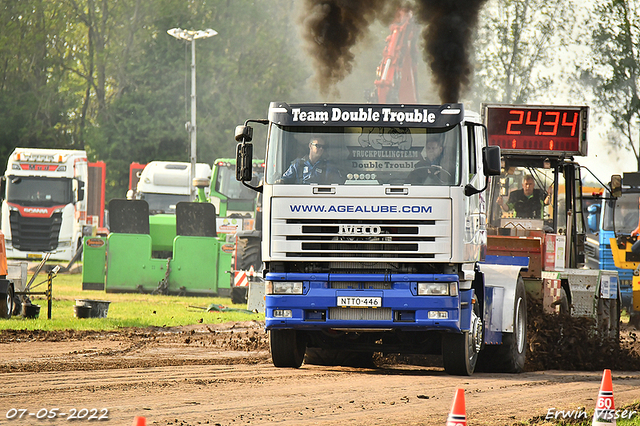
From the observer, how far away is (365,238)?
36.5ft

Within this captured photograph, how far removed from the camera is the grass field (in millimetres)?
17750

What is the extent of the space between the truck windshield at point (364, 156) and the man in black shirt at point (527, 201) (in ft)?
12.8

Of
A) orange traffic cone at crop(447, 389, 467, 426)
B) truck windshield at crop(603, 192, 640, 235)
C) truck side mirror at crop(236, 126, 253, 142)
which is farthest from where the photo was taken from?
truck windshield at crop(603, 192, 640, 235)

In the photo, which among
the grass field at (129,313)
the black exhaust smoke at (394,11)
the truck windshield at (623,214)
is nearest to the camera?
the black exhaust smoke at (394,11)

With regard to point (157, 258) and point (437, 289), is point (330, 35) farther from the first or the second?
point (157, 258)

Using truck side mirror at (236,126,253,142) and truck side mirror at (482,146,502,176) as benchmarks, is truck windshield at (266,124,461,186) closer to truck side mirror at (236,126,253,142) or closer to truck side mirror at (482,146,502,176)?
truck side mirror at (236,126,253,142)

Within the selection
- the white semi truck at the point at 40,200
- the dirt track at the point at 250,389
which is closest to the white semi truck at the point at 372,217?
the dirt track at the point at 250,389

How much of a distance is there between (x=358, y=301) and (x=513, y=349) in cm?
267

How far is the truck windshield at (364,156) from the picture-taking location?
11211 millimetres

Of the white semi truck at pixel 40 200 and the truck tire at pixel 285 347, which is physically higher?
the white semi truck at pixel 40 200

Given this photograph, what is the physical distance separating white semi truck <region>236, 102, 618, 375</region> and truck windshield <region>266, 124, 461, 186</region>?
0.04 feet

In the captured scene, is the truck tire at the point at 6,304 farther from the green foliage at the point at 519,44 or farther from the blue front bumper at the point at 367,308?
the green foliage at the point at 519,44

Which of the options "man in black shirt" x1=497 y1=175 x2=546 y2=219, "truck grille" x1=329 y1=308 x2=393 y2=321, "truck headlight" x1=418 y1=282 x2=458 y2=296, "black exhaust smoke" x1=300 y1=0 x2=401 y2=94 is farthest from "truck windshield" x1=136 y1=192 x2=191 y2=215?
"truck headlight" x1=418 y1=282 x2=458 y2=296

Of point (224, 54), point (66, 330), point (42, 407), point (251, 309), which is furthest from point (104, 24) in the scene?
point (42, 407)
